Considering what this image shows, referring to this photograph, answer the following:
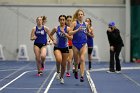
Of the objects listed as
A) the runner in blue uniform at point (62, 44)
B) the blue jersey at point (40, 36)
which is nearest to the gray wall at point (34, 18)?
the blue jersey at point (40, 36)

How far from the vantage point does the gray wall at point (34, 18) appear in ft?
84.4

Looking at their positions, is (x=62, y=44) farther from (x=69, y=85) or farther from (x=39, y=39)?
(x=39, y=39)

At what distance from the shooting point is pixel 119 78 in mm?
15258

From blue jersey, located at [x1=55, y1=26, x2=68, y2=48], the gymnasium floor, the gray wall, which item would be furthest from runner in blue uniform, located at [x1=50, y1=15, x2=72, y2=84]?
the gray wall

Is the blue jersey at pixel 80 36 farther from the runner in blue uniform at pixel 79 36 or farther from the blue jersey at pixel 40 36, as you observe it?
the blue jersey at pixel 40 36

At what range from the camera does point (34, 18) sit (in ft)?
84.5

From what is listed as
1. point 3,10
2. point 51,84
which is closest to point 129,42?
point 3,10

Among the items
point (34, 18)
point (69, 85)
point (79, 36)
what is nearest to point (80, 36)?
point (79, 36)

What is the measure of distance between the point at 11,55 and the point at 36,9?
2907 millimetres

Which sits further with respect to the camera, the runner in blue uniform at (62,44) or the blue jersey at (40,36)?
the blue jersey at (40,36)

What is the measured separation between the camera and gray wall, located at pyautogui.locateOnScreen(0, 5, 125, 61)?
25.7 m

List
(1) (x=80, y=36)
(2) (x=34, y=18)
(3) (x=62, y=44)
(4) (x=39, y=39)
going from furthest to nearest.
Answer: (2) (x=34, y=18) → (4) (x=39, y=39) → (1) (x=80, y=36) → (3) (x=62, y=44)

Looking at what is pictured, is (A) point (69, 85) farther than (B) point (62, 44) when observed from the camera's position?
No

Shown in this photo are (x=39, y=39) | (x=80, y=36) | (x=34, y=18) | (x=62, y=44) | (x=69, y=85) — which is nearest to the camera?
(x=69, y=85)
